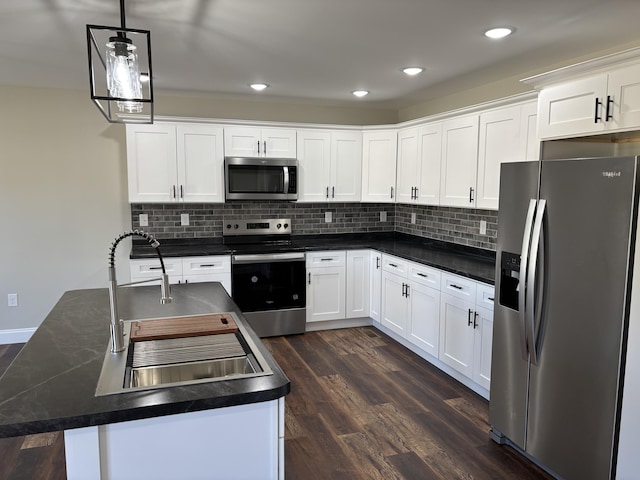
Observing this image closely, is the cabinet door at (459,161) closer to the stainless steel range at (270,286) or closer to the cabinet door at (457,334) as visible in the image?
the cabinet door at (457,334)

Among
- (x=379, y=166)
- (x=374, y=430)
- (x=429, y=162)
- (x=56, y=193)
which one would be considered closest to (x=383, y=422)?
(x=374, y=430)

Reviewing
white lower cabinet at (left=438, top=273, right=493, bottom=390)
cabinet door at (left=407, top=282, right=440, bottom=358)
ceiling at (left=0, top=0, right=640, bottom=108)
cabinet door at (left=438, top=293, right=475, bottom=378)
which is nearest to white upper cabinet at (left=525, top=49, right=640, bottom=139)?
ceiling at (left=0, top=0, right=640, bottom=108)

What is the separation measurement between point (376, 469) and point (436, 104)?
11.7 feet

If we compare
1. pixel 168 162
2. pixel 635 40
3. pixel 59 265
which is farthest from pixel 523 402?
pixel 59 265

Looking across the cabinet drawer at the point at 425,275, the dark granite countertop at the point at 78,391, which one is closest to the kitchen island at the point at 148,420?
the dark granite countertop at the point at 78,391

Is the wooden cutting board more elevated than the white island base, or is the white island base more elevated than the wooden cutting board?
the wooden cutting board

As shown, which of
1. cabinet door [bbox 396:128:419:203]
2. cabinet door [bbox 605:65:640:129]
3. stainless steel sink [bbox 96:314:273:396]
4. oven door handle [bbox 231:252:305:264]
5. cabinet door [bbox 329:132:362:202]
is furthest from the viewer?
cabinet door [bbox 329:132:362:202]

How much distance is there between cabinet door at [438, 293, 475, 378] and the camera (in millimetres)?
3410

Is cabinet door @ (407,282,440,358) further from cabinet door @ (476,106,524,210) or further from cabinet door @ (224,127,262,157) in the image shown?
cabinet door @ (224,127,262,157)

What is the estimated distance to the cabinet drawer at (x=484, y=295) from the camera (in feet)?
10.3

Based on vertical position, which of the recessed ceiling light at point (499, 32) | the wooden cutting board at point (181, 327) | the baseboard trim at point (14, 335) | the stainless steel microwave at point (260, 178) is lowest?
the baseboard trim at point (14, 335)

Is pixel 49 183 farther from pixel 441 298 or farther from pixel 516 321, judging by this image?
pixel 516 321

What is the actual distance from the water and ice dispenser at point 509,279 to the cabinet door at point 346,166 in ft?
8.46

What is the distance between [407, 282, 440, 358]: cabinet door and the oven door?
1.12 meters
